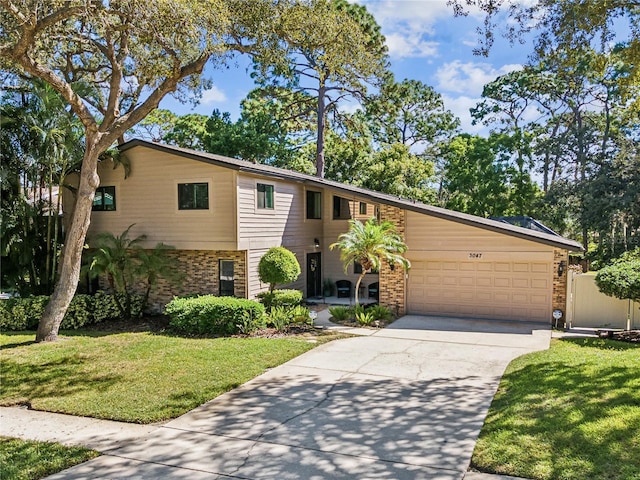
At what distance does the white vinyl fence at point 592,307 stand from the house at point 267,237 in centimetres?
32

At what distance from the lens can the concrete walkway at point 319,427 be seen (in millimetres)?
5379

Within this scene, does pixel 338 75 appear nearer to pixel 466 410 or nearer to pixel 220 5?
pixel 220 5

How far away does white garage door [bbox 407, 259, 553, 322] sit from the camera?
46.2ft

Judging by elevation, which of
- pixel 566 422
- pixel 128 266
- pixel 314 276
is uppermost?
pixel 128 266

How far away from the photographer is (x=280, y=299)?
1478 centimetres

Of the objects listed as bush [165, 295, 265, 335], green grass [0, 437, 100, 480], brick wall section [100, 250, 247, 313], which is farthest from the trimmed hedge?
green grass [0, 437, 100, 480]

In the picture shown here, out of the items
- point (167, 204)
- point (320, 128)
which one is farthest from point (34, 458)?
point (320, 128)

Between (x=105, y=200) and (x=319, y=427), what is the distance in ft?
42.5

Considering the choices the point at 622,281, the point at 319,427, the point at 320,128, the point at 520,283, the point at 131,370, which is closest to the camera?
the point at 319,427

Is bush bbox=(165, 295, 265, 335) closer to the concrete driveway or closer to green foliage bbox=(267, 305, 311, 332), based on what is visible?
green foliage bbox=(267, 305, 311, 332)

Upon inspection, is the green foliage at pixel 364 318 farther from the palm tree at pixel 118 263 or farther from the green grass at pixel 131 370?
the palm tree at pixel 118 263

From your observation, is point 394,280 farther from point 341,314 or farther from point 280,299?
point 280,299

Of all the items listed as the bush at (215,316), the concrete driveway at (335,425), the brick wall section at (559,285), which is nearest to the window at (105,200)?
the bush at (215,316)

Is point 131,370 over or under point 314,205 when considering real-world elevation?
under
